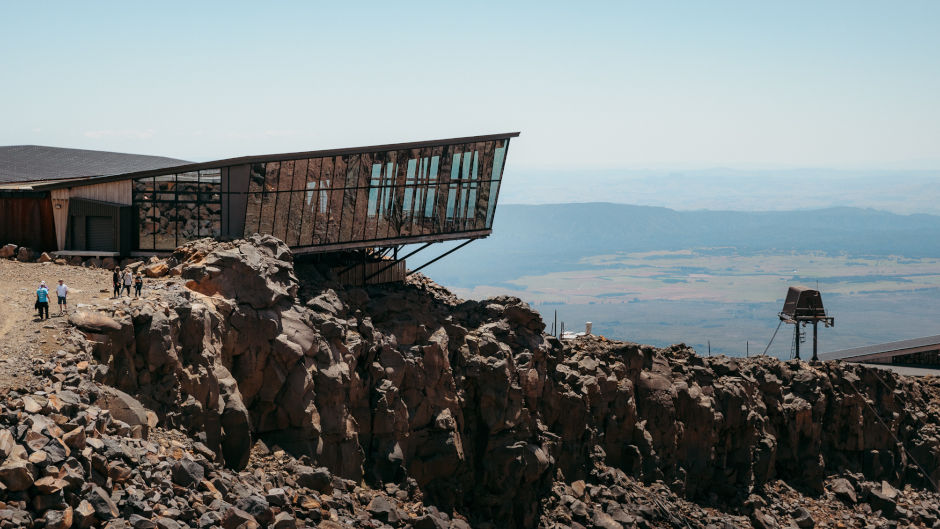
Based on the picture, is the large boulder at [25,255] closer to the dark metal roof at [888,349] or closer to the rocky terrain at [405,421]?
the rocky terrain at [405,421]

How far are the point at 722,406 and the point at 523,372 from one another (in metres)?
18.7

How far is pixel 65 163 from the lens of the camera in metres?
92.2

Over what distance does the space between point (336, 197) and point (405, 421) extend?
15.0 m

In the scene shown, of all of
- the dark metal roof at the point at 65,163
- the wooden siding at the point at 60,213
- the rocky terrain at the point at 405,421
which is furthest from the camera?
the dark metal roof at the point at 65,163

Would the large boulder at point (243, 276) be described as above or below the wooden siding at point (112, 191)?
below

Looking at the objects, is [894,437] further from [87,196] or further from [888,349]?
[87,196]

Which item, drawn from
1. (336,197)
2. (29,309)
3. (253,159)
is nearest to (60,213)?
(253,159)

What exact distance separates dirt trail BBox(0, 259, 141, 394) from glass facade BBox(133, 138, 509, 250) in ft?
19.7

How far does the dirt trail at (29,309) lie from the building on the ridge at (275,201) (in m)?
3.91

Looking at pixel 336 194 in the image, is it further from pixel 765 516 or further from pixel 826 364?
pixel 826 364

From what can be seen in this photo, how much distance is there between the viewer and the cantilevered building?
59.0m

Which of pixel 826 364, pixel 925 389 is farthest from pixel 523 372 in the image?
pixel 925 389

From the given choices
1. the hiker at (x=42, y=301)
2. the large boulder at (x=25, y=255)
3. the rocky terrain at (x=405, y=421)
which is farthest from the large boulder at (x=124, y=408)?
the large boulder at (x=25, y=255)

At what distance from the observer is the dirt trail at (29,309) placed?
36125 millimetres
